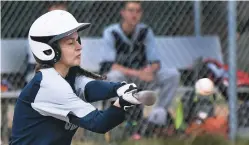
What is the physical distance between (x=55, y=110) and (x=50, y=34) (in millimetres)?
418

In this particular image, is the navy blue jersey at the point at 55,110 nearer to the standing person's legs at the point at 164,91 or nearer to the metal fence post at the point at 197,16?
the standing person's legs at the point at 164,91

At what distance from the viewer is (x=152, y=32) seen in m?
8.57

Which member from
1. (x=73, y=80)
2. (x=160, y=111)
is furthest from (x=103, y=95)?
(x=160, y=111)

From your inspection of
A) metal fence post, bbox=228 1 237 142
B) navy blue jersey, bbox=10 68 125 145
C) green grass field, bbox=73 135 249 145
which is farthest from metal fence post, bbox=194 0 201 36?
navy blue jersey, bbox=10 68 125 145

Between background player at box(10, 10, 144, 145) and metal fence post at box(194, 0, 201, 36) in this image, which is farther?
metal fence post at box(194, 0, 201, 36)

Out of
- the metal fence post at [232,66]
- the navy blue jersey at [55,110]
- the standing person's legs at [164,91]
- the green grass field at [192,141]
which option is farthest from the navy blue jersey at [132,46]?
the navy blue jersey at [55,110]

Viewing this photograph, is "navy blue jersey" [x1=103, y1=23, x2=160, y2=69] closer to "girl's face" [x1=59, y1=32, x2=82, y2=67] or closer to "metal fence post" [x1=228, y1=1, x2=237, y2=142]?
"metal fence post" [x1=228, y1=1, x2=237, y2=142]

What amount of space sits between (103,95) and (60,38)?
0.40m

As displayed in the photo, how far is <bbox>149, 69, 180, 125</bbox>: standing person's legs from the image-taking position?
326 inches

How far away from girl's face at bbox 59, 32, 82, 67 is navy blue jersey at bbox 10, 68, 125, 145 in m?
0.09

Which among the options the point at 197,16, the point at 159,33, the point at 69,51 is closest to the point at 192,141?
the point at 159,33

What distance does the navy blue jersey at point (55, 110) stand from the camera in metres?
4.33

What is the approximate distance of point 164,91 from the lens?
8344 mm

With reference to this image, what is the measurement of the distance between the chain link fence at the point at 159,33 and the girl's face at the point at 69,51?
3.53 m
